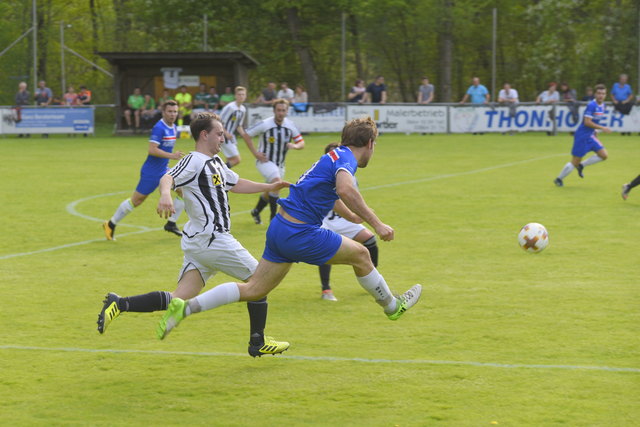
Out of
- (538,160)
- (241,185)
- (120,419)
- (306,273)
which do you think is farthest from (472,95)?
(120,419)

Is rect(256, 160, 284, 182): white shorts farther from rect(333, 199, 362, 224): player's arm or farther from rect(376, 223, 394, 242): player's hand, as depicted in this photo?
rect(376, 223, 394, 242): player's hand

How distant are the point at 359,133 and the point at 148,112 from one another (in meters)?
31.5

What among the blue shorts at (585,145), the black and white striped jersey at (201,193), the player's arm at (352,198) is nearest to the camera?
the player's arm at (352,198)

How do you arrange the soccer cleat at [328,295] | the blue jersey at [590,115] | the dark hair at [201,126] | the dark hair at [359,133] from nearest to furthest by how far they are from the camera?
the dark hair at [359,133]
the dark hair at [201,126]
the soccer cleat at [328,295]
the blue jersey at [590,115]

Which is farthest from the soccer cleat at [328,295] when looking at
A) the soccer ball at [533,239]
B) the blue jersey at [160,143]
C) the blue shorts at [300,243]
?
the blue jersey at [160,143]

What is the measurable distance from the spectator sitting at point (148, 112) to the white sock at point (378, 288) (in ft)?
102

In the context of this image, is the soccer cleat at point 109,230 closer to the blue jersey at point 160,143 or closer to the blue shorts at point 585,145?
the blue jersey at point 160,143

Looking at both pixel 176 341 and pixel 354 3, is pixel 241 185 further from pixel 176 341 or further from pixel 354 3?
pixel 354 3

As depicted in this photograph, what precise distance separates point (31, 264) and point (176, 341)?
14.0 feet

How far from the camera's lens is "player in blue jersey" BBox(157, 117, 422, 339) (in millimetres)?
6773

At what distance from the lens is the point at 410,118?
35875mm

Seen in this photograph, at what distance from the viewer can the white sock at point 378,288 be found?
7.26 meters

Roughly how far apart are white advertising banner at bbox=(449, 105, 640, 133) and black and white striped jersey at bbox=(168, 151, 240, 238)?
28739mm

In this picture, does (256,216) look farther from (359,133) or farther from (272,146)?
(359,133)
